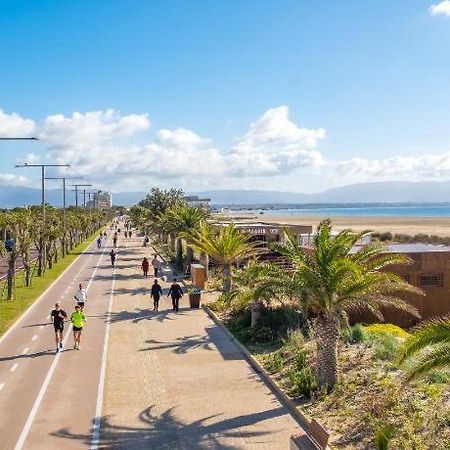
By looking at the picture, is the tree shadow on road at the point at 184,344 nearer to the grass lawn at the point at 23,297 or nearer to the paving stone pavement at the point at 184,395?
the paving stone pavement at the point at 184,395

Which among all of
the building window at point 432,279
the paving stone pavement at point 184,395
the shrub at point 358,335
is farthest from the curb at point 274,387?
the building window at point 432,279

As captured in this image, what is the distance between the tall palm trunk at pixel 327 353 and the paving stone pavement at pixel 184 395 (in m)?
1.16

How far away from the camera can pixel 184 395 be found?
13359 mm

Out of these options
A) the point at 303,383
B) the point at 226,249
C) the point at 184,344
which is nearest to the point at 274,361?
the point at 303,383

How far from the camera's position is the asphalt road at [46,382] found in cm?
1127

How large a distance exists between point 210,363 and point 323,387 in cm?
419

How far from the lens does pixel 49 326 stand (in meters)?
21.0

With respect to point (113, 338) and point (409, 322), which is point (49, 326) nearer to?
point (113, 338)

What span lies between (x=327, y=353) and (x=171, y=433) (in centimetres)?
389

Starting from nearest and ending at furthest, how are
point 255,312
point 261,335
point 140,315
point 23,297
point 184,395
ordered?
point 184,395 < point 261,335 < point 255,312 < point 140,315 < point 23,297

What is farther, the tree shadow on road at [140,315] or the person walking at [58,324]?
the tree shadow on road at [140,315]

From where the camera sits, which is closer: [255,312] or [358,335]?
[358,335]

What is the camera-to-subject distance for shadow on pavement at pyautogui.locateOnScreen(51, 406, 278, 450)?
10.7 metres

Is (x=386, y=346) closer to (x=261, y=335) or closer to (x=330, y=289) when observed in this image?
(x=330, y=289)
